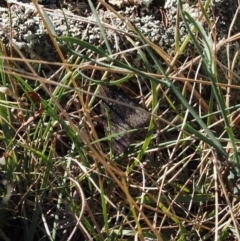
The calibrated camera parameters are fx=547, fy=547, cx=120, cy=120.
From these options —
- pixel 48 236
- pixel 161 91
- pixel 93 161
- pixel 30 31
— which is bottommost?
pixel 48 236

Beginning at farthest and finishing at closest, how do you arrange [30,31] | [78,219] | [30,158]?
[30,31]
[30,158]
[78,219]

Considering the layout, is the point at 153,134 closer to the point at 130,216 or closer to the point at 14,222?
the point at 130,216

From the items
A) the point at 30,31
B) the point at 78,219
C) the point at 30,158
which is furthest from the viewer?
the point at 30,31

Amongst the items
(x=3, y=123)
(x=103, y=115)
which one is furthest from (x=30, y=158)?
(x=103, y=115)

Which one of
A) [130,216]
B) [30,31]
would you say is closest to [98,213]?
[130,216]

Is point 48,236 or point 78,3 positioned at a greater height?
point 78,3

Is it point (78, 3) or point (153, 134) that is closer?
point (153, 134)
